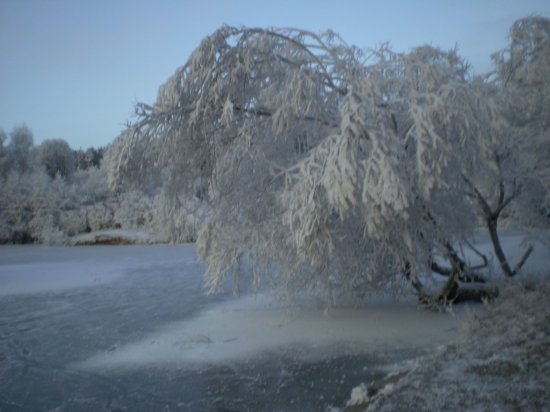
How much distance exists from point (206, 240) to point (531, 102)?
23.0 ft

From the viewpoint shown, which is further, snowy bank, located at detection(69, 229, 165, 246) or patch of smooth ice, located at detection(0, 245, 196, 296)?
snowy bank, located at detection(69, 229, 165, 246)

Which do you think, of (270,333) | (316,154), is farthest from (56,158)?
(316,154)

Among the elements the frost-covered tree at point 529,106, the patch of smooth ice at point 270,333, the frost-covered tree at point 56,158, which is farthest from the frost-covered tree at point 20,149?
the frost-covered tree at point 529,106

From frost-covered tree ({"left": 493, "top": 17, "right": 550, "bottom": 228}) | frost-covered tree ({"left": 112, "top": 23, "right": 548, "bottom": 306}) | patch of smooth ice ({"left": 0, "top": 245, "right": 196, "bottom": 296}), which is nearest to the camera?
frost-covered tree ({"left": 112, "top": 23, "right": 548, "bottom": 306})

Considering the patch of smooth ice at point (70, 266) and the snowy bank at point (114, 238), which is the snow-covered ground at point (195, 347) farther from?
the snowy bank at point (114, 238)

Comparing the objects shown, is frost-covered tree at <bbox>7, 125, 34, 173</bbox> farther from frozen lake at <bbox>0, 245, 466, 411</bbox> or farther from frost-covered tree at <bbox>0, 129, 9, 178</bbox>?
frozen lake at <bbox>0, 245, 466, 411</bbox>

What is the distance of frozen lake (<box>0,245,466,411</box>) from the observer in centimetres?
511

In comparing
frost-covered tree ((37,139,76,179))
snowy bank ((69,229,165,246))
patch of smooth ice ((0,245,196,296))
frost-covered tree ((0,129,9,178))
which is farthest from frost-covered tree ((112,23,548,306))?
frost-covered tree ((37,139,76,179))

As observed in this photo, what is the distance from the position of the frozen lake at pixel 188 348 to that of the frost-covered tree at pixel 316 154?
2.51 feet

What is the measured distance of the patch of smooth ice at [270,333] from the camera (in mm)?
6480

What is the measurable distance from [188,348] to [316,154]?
118 inches

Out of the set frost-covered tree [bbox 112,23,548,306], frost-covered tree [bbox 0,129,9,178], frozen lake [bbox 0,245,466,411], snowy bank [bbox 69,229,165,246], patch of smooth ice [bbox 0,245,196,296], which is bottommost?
frozen lake [bbox 0,245,466,411]

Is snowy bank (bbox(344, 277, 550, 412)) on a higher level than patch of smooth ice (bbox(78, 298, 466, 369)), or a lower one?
higher

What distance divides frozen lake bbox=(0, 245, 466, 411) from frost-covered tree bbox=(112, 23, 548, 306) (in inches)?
30.2
